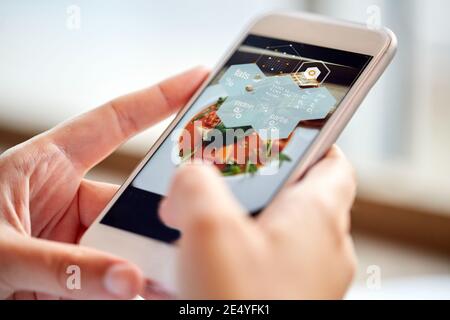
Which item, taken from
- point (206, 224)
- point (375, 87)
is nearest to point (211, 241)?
point (206, 224)

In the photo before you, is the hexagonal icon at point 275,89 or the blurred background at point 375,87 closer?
the hexagonal icon at point 275,89

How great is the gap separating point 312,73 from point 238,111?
3.3 inches

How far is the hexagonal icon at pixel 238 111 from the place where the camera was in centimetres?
66

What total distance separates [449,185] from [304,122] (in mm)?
770

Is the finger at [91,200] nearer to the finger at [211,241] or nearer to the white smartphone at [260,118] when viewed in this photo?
the white smartphone at [260,118]

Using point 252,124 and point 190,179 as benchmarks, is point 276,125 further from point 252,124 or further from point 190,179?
point 190,179

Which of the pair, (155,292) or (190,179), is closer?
(190,179)

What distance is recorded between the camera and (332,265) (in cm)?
49

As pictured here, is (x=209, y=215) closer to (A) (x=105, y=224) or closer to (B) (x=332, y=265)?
(B) (x=332, y=265)

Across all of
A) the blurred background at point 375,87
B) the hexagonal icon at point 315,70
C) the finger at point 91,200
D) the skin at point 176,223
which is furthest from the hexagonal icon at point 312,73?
the blurred background at point 375,87

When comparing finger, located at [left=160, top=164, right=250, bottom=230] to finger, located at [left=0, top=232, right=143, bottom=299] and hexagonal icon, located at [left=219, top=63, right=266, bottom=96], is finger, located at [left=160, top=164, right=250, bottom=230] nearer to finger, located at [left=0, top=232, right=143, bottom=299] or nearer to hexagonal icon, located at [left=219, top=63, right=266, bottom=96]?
finger, located at [left=0, top=232, right=143, bottom=299]

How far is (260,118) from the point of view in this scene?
0.66 metres

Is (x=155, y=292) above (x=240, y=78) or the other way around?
the other way around

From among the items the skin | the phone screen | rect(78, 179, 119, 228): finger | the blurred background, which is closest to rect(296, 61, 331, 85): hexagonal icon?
the phone screen
